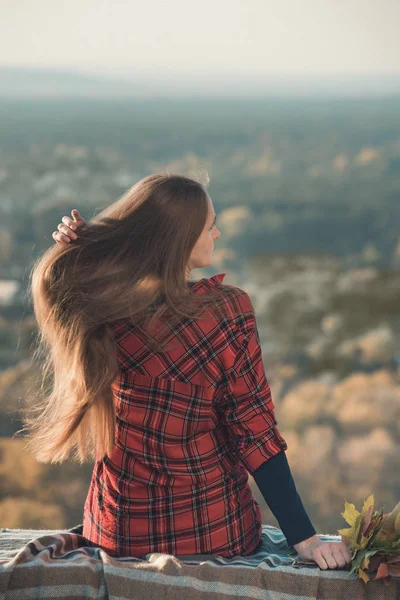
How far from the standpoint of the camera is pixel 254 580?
1.11 metres

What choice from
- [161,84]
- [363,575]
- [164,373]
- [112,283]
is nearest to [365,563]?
[363,575]

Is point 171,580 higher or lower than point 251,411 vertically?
lower

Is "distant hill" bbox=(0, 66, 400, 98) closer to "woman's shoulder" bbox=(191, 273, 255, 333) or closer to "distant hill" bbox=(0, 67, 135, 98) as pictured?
"distant hill" bbox=(0, 67, 135, 98)

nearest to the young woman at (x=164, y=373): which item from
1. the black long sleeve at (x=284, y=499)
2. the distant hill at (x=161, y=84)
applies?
the black long sleeve at (x=284, y=499)

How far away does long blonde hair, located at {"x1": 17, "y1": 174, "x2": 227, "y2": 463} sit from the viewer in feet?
3.91

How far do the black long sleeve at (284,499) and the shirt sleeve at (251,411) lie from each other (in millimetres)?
18

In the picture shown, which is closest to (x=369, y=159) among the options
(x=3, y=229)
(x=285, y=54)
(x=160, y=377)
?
(x=285, y=54)

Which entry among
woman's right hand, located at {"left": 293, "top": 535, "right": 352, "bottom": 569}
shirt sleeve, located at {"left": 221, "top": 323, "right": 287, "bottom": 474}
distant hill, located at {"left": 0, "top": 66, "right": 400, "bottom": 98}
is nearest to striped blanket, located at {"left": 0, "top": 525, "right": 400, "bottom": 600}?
woman's right hand, located at {"left": 293, "top": 535, "right": 352, "bottom": 569}

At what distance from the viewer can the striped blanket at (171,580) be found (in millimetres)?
1094

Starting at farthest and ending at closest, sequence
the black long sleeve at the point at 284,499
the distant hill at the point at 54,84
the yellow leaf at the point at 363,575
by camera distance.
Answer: the distant hill at the point at 54,84 → the black long sleeve at the point at 284,499 → the yellow leaf at the point at 363,575

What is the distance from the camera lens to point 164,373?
1.19 metres

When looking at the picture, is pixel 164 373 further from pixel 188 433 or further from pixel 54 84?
pixel 54 84

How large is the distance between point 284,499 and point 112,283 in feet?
1.51

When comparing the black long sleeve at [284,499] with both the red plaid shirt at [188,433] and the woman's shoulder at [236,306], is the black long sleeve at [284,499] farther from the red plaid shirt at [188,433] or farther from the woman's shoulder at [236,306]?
the woman's shoulder at [236,306]
